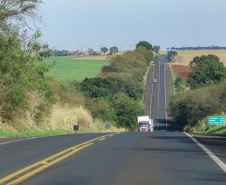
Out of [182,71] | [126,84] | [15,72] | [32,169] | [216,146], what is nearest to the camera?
[32,169]

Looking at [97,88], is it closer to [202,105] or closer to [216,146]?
[202,105]

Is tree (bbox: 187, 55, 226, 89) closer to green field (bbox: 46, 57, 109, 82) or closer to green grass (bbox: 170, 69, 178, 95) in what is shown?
green grass (bbox: 170, 69, 178, 95)

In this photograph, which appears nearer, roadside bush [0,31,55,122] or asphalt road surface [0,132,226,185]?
asphalt road surface [0,132,226,185]

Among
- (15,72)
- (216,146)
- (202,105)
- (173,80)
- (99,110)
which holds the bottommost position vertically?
(216,146)

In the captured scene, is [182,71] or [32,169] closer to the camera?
[32,169]

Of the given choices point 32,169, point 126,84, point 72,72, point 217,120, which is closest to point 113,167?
point 32,169

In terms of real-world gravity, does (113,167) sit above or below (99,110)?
below

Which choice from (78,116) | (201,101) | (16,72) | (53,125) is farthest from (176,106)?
(16,72)

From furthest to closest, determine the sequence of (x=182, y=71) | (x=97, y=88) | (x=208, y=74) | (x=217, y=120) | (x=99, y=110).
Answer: (x=182, y=71)
(x=208, y=74)
(x=97, y=88)
(x=99, y=110)
(x=217, y=120)

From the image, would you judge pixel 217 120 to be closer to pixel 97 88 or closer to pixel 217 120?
pixel 217 120

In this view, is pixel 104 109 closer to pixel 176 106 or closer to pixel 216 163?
pixel 176 106

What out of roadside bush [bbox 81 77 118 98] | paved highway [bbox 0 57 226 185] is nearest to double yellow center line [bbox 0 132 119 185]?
paved highway [bbox 0 57 226 185]

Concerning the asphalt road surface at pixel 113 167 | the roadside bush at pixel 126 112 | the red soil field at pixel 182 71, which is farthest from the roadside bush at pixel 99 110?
the red soil field at pixel 182 71

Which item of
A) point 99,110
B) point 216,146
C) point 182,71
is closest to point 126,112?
point 99,110
